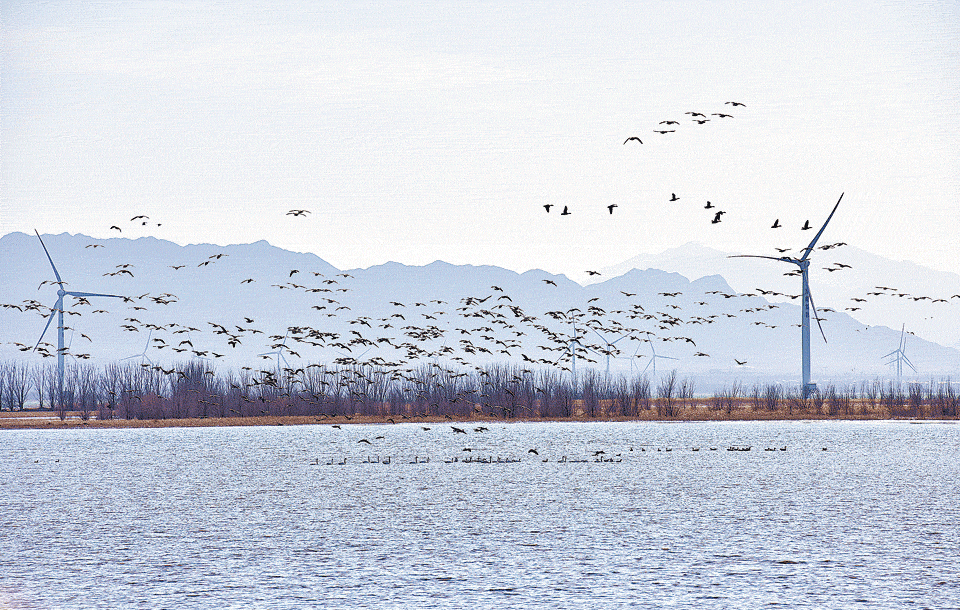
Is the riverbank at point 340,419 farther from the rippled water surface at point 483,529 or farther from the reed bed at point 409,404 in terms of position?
the rippled water surface at point 483,529

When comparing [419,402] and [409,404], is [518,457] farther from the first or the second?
[409,404]

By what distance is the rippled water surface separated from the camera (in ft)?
48.3

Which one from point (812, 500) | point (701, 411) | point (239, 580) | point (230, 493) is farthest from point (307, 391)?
point (239, 580)

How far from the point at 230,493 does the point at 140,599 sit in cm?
1136

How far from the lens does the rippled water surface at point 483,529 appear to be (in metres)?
14.7

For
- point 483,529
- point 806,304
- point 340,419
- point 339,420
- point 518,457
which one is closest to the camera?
point 483,529

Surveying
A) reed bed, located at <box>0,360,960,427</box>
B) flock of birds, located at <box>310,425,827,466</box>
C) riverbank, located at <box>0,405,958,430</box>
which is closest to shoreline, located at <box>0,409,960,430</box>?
riverbank, located at <box>0,405,958,430</box>

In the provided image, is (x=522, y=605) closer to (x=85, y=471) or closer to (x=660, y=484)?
(x=660, y=484)

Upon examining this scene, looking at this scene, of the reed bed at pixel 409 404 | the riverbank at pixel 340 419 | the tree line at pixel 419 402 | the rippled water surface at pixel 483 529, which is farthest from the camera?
the tree line at pixel 419 402

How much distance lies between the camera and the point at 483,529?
1992 cm

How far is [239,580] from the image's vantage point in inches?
611

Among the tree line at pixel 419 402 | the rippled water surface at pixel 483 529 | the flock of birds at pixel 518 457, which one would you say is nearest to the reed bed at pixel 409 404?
the tree line at pixel 419 402

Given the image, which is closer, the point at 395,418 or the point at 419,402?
the point at 395,418

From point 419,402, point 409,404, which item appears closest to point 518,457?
point 419,402
